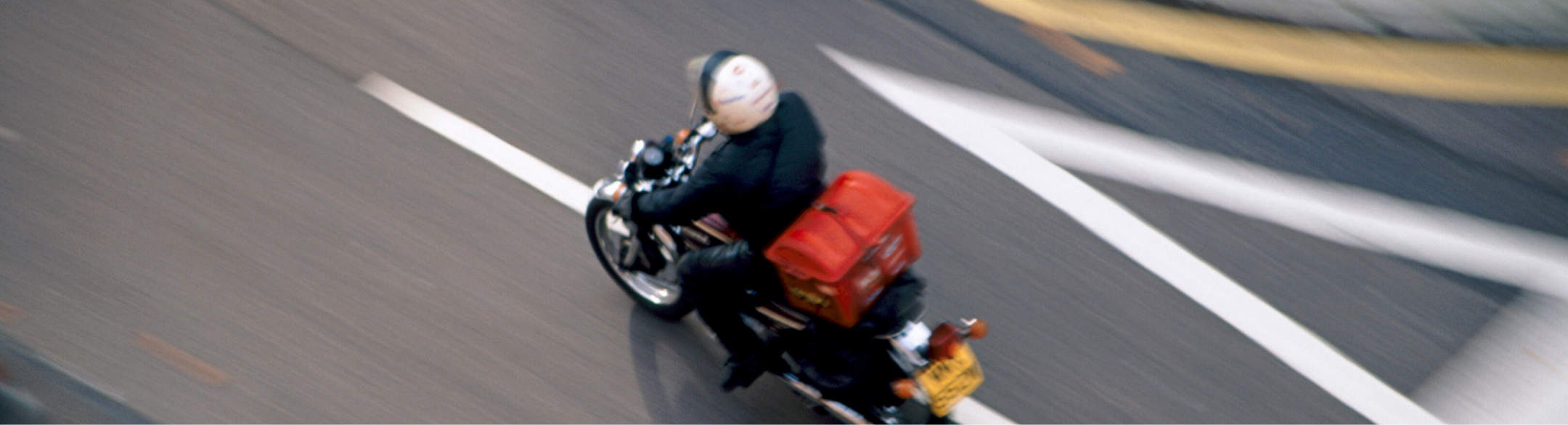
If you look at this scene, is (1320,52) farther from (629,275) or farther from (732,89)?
(732,89)

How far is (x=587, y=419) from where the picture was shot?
4.71 meters

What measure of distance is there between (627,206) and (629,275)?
2.58 ft

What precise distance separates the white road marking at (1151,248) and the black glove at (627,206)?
7.19ft

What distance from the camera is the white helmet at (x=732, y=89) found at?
3.45 m

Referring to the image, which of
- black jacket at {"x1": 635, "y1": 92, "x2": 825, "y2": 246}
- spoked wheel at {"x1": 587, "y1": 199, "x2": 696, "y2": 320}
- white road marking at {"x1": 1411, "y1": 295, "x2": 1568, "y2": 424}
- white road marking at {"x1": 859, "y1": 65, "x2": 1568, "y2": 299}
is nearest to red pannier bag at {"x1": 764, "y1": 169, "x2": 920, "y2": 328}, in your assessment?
black jacket at {"x1": 635, "y1": 92, "x2": 825, "y2": 246}

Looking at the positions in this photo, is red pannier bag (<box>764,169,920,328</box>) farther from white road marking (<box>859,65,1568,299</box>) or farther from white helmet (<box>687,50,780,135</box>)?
white road marking (<box>859,65,1568,299</box>)

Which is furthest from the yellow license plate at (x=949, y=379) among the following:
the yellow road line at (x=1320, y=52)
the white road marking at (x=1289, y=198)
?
the yellow road line at (x=1320, y=52)

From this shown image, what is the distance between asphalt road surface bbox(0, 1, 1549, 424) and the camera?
4.81 m

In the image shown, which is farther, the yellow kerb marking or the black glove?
the yellow kerb marking

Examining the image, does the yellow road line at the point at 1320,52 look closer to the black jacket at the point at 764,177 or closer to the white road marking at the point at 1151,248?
the white road marking at the point at 1151,248

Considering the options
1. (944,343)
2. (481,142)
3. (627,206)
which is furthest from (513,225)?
(944,343)

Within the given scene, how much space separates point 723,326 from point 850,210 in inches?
41.4

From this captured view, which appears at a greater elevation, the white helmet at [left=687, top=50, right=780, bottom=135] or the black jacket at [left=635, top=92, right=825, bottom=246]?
the white helmet at [left=687, top=50, right=780, bottom=135]

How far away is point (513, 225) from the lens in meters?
5.30
